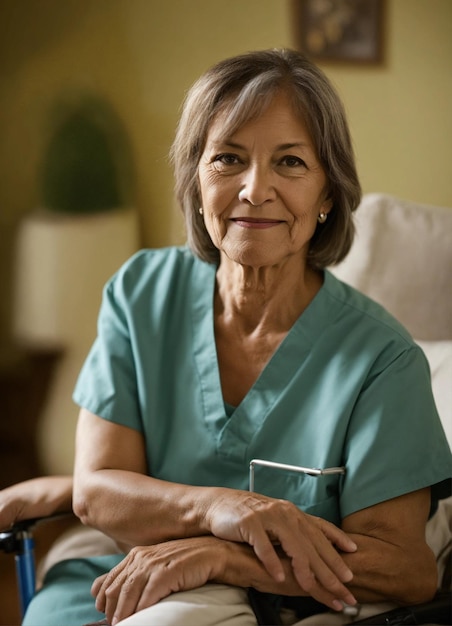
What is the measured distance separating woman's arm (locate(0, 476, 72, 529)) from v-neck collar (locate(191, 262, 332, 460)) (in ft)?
1.06

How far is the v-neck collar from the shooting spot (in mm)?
1457

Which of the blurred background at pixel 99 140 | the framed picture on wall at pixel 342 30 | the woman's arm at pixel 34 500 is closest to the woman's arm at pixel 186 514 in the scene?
the woman's arm at pixel 34 500

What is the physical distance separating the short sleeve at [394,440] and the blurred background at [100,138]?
1.10 metres

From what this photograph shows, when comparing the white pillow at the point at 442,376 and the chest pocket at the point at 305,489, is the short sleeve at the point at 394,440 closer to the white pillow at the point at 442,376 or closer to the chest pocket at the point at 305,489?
the chest pocket at the point at 305,489

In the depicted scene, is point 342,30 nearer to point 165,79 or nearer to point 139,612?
point 165,79

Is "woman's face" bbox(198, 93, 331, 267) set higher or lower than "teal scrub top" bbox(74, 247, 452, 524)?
higher

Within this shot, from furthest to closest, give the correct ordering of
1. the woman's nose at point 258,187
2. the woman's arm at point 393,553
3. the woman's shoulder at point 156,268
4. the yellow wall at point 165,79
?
the yellow wall at point 165,79, the woman's shoulder at point 156,268, the woman's nose at point 258,187, the woman's arm at point 393,553

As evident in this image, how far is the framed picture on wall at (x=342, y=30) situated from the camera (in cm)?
235

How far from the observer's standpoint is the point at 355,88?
7.78 feet

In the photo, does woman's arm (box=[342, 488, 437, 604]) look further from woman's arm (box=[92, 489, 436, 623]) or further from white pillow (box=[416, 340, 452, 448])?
white pillow (box=[416, 340, 452, 448])

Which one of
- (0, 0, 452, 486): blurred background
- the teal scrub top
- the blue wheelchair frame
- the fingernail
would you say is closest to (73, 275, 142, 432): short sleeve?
the teal scrub top

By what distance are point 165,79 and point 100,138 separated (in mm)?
290

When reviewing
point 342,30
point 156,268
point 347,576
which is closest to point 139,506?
point 347,576

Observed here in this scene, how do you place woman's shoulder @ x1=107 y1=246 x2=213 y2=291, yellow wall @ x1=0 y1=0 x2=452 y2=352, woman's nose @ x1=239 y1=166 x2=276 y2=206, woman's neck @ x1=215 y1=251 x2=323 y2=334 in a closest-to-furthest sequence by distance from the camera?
woman's nose @ x1=239 y1=166 x2=276 y2=206 → woman's neck @ x1=215 y1=251 x2=323 y2=334 → woman's shoulder @ x1=107 y1=246 x2=213 y2=291 → yellow wall @ x1=0 y1=0 x2=452 y2=352
